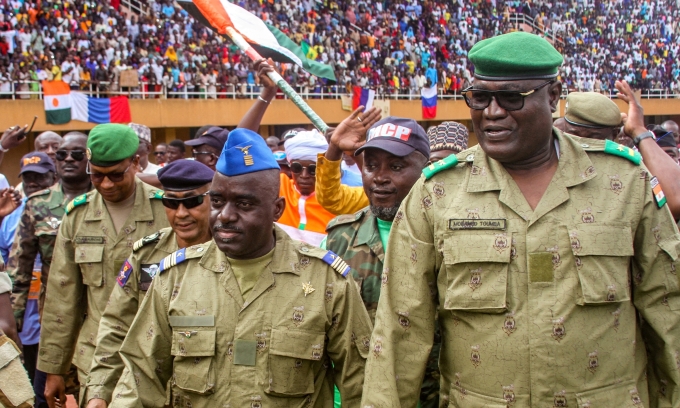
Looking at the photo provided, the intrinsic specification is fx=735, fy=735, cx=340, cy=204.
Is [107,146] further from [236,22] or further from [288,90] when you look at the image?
[236,22]

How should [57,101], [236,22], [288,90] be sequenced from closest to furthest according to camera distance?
[288,90]
[236,22]
[57,101]

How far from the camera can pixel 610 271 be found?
2.45 meters

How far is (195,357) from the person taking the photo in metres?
2.92

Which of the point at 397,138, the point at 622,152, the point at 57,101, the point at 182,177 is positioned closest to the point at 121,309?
the point at 182,177

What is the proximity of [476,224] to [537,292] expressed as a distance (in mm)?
303

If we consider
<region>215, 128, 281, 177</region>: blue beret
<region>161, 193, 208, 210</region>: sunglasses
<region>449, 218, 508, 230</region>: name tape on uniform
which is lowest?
<region>161, 193, 208, 210</region>: sunglasses

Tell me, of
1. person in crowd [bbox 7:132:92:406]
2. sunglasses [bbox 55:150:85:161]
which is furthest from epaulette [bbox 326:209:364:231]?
sunglasses [bbox 55:150:85:161]

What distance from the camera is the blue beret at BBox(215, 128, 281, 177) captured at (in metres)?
3.03

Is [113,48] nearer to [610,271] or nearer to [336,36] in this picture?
[336,36]

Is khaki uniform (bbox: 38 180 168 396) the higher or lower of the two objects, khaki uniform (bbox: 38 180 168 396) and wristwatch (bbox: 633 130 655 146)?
the lower

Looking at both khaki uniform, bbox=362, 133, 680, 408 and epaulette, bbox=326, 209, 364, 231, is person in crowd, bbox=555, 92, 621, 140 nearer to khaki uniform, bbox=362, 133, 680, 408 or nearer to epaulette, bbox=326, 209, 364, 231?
epaulette, bbox=326, 209, 364, 231

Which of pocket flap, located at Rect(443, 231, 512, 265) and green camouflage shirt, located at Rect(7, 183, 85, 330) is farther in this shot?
green camouflage shirt, located at Rect(7, 183, 85, 330)

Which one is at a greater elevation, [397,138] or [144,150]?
[397,138]

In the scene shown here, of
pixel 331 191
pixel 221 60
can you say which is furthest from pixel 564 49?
pixel 331 191
